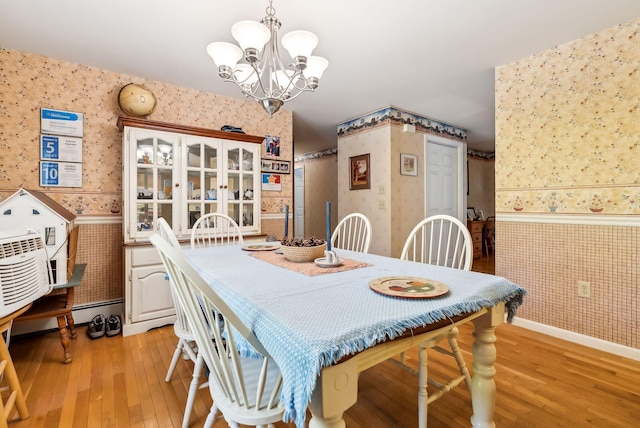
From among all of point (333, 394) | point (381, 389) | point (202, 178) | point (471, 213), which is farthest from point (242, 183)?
point (471, 213)

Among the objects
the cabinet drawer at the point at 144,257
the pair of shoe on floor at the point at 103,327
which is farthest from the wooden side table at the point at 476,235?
the pair of shoe on floor at the point at 103,327

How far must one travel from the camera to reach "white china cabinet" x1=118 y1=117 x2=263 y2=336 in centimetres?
235

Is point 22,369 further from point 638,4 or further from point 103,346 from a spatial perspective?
point 638,4

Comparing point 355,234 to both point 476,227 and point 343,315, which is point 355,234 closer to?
point 343,315

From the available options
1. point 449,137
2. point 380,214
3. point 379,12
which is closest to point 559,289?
point 380,214

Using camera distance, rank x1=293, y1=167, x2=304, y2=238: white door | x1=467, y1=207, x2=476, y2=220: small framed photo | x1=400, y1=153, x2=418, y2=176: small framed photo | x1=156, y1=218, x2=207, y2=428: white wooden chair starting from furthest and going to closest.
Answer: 1. x1=293, y1=167, x2=304, y2=238: white door
2. x1=467, y1=207, x2=476, y2=220: small framed photo
3. x1=400, y1=153, x2=418, y2=176: small framed photo
4. x1=156, y1=218, x2=207, y2=428: white wooden chair

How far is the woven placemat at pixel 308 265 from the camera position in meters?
1.27

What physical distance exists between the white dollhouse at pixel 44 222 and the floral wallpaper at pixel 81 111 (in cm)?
47

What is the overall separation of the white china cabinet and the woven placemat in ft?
4.30

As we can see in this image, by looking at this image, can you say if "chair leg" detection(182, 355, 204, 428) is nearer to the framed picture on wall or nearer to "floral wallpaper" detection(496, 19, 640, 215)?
"floral wallpaper" detection(496, 19, 640, 215)

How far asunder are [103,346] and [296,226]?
4342 mm

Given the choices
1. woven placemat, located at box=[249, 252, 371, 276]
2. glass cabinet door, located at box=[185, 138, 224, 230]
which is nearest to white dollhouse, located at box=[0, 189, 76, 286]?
glass cabinet door, located at box=[185, 138, 224, 230]

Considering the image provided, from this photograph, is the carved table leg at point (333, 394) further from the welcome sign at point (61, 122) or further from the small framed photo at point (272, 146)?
the small framed photo at point (272, 146)

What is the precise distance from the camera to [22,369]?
1.81m
